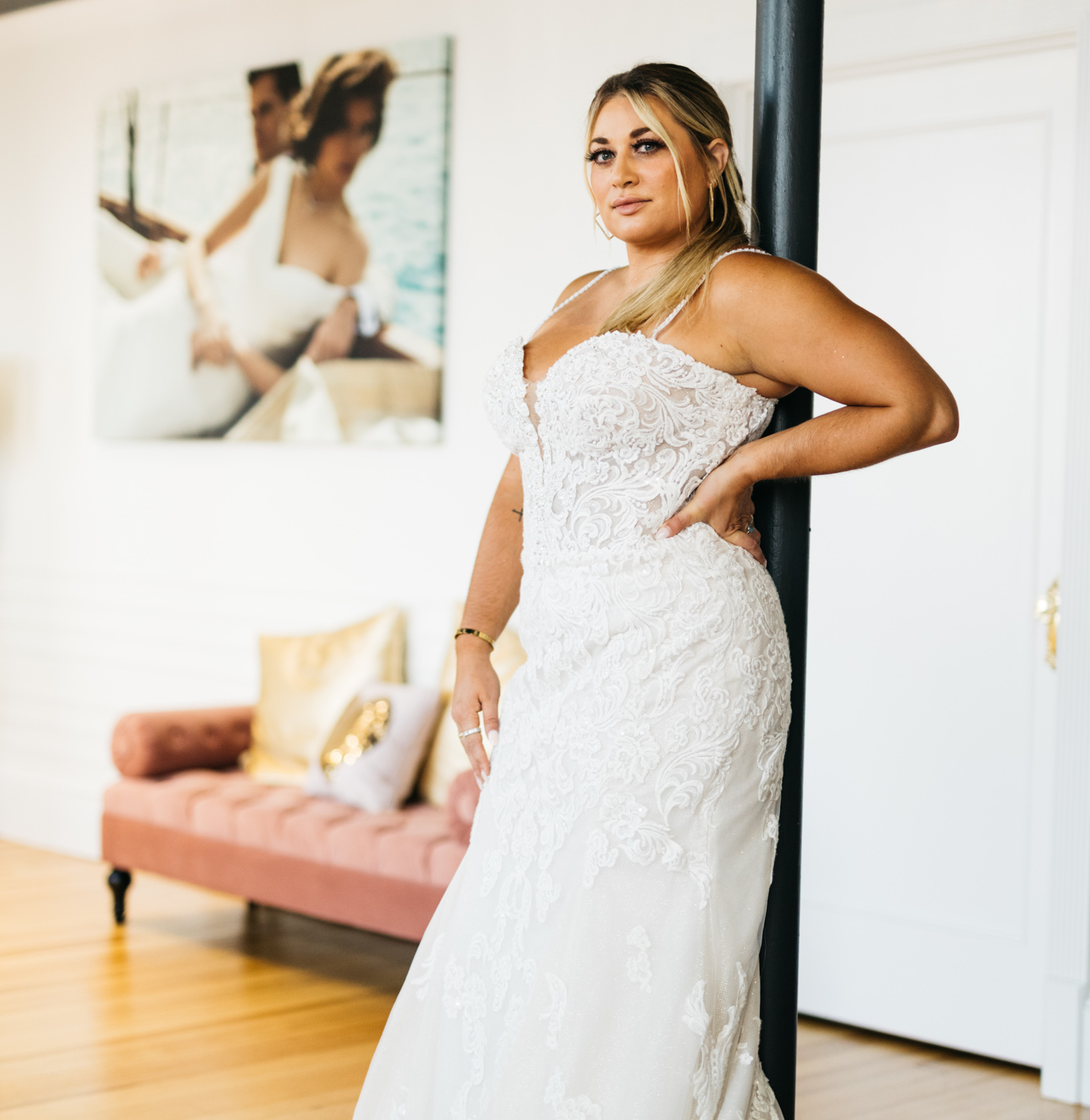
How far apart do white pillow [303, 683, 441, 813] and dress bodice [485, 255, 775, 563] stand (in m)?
2.47

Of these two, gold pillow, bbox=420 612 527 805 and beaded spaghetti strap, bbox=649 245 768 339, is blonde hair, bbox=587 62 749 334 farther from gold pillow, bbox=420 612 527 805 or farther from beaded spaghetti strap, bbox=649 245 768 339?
gold pillow, bbox=420 612 527 805

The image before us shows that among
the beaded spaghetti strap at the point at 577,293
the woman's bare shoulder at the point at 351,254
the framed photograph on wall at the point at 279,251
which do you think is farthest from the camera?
the woman's bare shoulder at the point at 351,254

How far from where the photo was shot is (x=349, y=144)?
506 centimetres

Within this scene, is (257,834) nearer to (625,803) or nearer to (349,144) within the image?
(349,144)

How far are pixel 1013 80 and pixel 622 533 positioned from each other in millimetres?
2368

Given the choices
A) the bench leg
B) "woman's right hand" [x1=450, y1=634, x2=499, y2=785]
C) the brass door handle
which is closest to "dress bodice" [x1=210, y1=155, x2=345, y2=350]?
the bench leg

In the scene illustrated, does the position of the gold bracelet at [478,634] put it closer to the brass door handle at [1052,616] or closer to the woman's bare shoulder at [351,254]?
the brass door handle at [1052,616]

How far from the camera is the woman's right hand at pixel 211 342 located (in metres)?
5.44

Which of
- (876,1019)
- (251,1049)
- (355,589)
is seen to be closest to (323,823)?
(251,1049)

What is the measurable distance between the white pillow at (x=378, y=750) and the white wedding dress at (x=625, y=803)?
233 cm

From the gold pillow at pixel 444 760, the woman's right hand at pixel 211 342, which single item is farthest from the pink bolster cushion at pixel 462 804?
the woman's right hand at pixel 211 342

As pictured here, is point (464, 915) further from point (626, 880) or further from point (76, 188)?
point (76, 188)

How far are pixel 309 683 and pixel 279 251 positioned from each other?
1.61 m

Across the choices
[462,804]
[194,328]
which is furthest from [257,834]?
[194,328]
